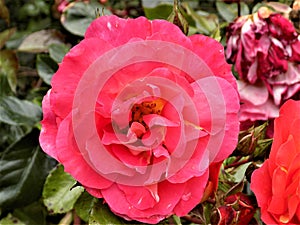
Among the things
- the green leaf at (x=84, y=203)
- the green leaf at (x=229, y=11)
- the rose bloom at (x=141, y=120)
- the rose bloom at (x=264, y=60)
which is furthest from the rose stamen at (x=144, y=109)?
the green leaf at (x=229, y=11)

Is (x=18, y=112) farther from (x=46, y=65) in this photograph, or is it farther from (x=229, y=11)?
(x=229, y=11)

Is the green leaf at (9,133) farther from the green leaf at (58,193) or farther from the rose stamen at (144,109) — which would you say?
the rose stamen at (144,109)

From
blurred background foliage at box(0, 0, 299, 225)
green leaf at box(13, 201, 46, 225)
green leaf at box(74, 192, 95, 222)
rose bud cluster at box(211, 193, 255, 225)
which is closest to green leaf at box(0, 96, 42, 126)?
blurred background foliage at box(0, 0, 299, 225)

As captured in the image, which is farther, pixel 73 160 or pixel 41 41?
pixel 41 41

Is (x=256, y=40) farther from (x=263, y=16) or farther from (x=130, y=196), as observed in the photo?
(x=130, y=196)

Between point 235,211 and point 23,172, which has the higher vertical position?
point 235,211

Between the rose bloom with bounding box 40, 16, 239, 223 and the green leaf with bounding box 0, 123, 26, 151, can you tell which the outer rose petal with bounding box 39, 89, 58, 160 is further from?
the green leaf with bounding box 0, 123, 26, 151

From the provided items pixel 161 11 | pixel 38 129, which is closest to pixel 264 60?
pixel 161 11
